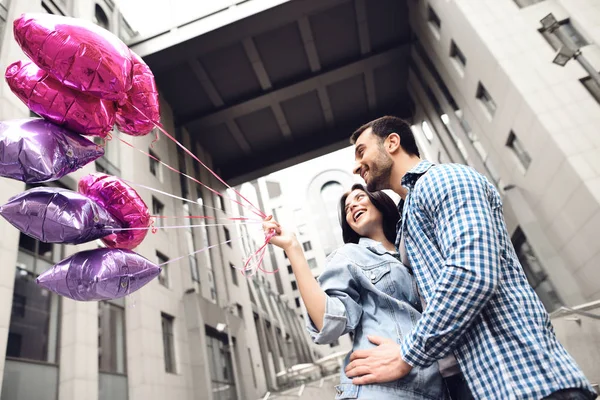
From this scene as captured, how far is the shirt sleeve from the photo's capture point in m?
1.35

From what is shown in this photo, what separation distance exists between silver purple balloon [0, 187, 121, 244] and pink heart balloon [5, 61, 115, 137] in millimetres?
426

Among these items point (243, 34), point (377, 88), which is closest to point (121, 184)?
point (243, 34)

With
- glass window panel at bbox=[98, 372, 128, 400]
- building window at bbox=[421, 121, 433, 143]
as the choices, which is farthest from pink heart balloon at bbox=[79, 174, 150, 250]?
building window at bbox=[421, 121, 433, 143]

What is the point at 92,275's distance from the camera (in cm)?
251

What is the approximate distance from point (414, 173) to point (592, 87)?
1243 cm

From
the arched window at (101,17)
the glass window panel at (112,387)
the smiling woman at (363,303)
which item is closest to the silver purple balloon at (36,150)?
the smiling woman at (363,303)

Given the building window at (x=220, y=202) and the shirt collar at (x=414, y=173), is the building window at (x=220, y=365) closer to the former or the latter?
the building window at (x=220, y=202)

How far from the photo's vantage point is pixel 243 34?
1620 centimetres

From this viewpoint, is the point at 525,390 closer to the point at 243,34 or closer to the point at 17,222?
the point at 17,222

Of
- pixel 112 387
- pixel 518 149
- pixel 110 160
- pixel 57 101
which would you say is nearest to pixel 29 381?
pixel 112 387

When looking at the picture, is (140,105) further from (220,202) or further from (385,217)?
(220,202)

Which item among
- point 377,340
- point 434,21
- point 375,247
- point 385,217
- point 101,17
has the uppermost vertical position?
point 101,17

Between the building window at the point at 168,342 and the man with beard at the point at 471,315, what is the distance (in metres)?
12.7

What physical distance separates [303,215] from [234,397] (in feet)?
84.8
